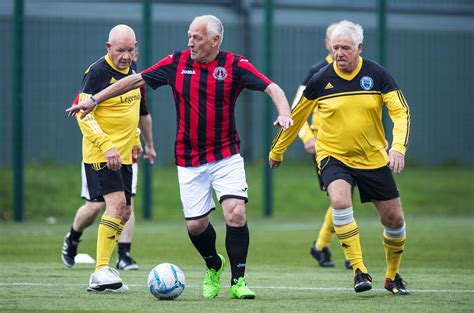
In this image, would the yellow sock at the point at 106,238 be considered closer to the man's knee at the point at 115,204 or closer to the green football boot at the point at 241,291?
the man's knee at the point at 115,204

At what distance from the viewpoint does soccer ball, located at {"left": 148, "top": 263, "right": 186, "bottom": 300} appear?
8273mm

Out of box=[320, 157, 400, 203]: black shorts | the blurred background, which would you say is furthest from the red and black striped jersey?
the blurred background

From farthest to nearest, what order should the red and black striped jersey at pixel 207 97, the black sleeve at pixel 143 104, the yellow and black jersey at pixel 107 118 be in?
the black sleeve at pixel 143 104 → the yellow and black jersey at pixel 107 118 → the red and black striped jersey at pixel 207 97

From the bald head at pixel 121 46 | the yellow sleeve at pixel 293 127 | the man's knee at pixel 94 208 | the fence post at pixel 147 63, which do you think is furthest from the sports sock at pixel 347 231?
the fence post at pixel 147 63

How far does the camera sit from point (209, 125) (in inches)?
338

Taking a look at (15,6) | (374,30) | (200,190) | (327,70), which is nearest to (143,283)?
(200,190)

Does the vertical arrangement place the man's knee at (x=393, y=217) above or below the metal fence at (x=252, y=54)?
below

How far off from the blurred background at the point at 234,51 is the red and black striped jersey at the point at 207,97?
891cm

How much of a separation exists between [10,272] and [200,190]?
8.72 ft

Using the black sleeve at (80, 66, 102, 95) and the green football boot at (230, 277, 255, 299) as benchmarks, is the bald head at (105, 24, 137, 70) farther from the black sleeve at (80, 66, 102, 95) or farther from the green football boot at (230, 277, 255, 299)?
the green football boot at (230, 277, 255, 299)

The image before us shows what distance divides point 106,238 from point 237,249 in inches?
52.0

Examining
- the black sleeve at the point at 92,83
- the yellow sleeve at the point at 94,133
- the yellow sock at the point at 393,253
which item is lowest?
the yellow sock at the point at 393,253

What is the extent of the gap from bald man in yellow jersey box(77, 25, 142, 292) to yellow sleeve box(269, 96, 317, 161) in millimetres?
1349

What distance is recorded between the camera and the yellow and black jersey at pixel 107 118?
9328 millimetres
